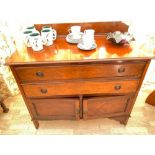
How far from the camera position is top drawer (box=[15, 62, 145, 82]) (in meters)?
1.07

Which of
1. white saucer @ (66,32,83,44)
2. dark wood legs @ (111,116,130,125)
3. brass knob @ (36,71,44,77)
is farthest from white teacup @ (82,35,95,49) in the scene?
dark wood legs @ (111,116,130,125)

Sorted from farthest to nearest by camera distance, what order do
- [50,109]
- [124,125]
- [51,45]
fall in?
[124,125] < [50,109] < [51,45]

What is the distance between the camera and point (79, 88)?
1191 millimetres

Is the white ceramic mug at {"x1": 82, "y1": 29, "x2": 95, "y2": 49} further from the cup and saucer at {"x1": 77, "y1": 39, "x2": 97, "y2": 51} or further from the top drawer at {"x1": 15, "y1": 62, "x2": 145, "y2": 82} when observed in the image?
the top drawer at {"x1": 15, "y1": 62, "x2": 145, "y2": 82}

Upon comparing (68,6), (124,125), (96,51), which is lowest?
(124,125)

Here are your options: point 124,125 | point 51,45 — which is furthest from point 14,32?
point 124,125

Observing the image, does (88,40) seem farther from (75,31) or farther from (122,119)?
(122,119)

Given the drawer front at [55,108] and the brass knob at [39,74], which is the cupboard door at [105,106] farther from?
the brass knob at [39,74]

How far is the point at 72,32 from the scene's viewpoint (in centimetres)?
125

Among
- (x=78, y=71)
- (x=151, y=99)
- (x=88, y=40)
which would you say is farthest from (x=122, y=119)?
(x=88, y=40)

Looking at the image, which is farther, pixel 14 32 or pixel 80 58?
pixel 14 32

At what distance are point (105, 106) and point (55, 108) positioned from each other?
0.42 metres
